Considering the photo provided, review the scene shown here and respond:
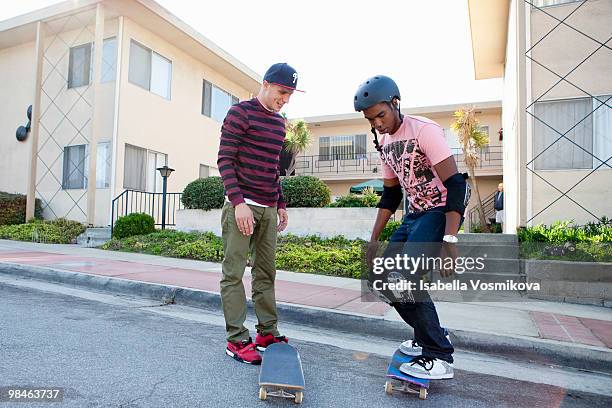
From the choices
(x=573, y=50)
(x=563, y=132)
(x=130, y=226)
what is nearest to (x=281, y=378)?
(x=563, y=132)

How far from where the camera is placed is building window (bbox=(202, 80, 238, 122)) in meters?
17.0

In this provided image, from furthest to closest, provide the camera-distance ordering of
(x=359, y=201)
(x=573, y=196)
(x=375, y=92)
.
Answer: (x=359, y=201) → (x=573, y=196) → (x=375, y=92)

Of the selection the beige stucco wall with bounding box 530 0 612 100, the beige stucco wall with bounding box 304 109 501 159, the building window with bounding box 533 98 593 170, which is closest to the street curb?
the building window with bounding box 533 98 593 170

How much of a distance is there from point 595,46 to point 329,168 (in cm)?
1671

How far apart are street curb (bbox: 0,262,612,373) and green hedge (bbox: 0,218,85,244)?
20.4 ft

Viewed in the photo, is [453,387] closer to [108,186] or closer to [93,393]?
[93,393]

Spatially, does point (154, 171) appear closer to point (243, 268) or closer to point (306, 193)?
point (306, 193)

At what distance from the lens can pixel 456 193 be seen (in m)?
2.53

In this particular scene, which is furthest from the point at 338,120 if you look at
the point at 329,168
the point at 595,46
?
the point at 595,46

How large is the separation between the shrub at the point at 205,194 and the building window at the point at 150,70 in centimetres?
429

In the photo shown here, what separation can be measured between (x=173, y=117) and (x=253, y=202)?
514 inches

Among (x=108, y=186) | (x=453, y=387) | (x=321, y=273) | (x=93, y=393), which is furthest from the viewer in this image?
(x=108, y=186)

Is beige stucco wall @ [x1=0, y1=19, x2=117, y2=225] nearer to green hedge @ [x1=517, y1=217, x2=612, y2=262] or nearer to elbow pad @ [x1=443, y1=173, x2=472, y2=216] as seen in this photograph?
green hedge @ [x1=517, y1=217, x2=612, y2=262]

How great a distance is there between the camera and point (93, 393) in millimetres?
2365
